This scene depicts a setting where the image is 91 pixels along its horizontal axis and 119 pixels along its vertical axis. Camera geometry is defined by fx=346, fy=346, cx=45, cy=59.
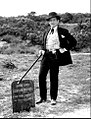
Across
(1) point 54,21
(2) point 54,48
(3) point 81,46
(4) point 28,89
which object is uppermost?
(1) point 54,21

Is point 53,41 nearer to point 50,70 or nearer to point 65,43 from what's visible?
point 65,43

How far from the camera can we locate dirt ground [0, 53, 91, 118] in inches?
247

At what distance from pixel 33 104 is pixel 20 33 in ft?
66.5

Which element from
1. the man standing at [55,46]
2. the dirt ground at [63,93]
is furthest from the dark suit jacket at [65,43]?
the dirt ground at [63,93]

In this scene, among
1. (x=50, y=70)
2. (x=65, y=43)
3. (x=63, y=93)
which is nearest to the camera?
(x=65, y=43)

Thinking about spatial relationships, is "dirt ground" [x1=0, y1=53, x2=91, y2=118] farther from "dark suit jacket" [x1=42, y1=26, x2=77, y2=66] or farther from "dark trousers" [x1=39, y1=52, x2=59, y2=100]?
"dark suit jacket" [x1=42, y1=26, x2=77, y2=66]

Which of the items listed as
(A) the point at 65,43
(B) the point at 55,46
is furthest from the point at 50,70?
(A) the point at 65,43

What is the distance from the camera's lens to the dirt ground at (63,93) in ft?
20.6

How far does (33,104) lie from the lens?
6598 mm

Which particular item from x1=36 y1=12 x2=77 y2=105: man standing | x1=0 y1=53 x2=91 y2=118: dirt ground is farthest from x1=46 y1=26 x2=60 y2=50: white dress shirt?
x1=0 y1=53 x2=91 y2=118: dirt ground

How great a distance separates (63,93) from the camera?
8.02 metres

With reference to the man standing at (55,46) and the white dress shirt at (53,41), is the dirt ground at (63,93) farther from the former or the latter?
the white dress shirt at (53,41)

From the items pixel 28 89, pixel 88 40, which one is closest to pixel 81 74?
pixel 28 89

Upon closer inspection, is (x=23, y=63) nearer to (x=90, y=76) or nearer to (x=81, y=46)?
(x=90, y=76)
